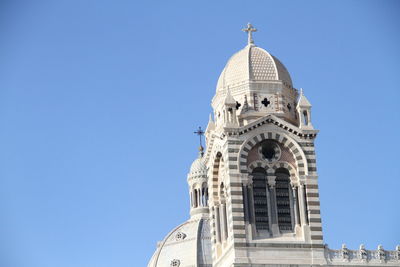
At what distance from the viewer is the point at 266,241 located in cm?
8131

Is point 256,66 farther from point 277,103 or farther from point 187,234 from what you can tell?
point 187,234

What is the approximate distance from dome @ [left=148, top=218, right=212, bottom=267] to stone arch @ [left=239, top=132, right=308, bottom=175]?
103 feet

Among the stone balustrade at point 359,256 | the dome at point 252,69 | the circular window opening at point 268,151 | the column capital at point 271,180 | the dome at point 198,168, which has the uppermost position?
the dome at point 198,168

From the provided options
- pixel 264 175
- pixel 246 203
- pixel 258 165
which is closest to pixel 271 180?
pixel 264 175

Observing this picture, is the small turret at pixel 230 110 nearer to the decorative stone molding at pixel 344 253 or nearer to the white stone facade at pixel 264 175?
the white stone facade at pixel 264 175

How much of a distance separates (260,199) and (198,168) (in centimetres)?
3851

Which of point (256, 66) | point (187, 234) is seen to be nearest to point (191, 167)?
point (187, 234)

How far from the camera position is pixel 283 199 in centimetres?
8325

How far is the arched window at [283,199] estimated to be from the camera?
8269cm

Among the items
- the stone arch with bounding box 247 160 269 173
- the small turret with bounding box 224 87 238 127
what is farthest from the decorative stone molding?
the small turret with bounding box 224 87 238 127

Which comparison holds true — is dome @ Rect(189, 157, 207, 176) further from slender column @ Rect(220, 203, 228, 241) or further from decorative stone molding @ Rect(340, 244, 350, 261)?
decorative stone molding @ Rect(340, 244, 350, 261)

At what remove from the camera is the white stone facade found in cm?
8144

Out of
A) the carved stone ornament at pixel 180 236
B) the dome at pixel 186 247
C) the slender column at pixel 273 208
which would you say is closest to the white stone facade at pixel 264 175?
the slender column at pixel 273 208

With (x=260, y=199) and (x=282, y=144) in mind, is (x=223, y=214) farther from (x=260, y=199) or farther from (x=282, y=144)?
(x=282, y=144)
